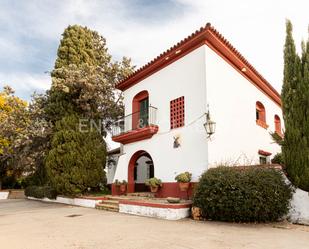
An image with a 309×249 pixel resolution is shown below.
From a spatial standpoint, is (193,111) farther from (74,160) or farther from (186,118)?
(74,160)

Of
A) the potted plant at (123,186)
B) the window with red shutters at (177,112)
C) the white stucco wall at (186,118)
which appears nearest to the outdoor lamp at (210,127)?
the white stucco wall at (186,118)

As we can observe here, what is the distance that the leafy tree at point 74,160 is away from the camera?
1437 centimetres

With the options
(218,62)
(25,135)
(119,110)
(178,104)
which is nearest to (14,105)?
(25,135)

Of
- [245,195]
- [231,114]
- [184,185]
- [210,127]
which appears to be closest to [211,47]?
[231,114]

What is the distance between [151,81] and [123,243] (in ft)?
30.6

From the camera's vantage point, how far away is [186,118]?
39.2 ft

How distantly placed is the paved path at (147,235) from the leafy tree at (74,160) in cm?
501

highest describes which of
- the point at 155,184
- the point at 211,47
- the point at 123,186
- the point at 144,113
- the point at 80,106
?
the point at 211,47

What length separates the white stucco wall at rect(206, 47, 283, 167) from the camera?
11.5 m

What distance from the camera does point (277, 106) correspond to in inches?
730

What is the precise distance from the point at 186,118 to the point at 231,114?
2.26m

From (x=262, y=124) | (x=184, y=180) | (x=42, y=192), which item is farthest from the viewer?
(x=42, y=192)

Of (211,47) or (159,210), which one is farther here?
(211,47)

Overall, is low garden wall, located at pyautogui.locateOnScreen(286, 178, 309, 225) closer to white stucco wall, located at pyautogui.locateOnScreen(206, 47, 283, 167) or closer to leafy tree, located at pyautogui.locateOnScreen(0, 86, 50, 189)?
white stucco wall, located at pyautogui.locateOnScreen(206, 47, 283, 167)
